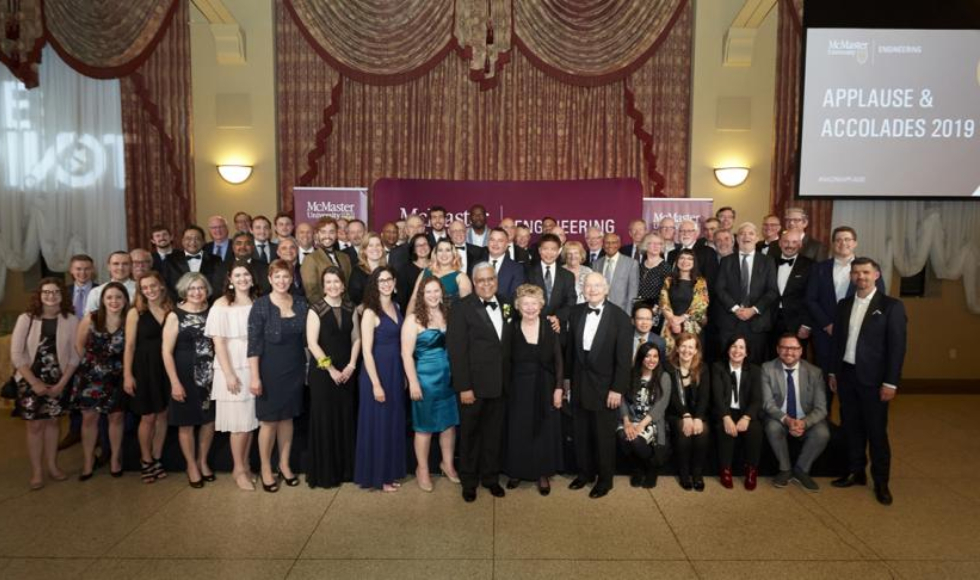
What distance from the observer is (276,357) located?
167 inches

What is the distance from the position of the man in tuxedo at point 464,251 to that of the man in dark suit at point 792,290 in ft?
8.63

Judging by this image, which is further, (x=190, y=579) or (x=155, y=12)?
(x=155, y=12)

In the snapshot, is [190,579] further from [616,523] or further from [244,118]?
[244,118]

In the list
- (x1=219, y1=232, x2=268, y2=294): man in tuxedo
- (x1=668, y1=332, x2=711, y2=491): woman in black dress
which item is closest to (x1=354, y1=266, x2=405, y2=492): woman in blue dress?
(x1=219, y1=232, x2=268, y2=294): man in tuxedo

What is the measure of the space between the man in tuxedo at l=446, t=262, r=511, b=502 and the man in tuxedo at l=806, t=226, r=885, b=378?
2.79 meters

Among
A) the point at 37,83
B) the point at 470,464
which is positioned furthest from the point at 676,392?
the point at 37,83

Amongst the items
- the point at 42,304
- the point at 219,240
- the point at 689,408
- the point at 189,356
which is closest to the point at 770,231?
the point at 689,408

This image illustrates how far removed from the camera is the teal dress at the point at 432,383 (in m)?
4.26

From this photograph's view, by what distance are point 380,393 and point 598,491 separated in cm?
168

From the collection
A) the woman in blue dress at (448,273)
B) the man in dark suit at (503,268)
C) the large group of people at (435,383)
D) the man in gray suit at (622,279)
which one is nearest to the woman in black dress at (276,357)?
the large group of people at (435,383)

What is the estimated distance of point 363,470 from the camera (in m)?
4.37

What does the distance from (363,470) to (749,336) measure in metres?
3.38

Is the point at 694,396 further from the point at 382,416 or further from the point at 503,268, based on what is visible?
the point at 382,416

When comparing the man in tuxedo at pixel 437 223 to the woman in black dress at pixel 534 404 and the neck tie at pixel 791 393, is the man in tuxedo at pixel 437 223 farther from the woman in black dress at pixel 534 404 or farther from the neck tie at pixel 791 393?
the neck tie at pixel 791 393
